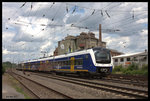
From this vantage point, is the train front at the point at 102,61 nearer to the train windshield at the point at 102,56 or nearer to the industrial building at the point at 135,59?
the train windshield at the point at 102,56

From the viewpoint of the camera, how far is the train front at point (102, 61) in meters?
18.2

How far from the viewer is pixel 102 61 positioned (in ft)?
60.8

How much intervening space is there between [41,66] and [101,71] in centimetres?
2289

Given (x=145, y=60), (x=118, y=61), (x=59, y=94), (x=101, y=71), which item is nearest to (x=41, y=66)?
(x=118, y=61)

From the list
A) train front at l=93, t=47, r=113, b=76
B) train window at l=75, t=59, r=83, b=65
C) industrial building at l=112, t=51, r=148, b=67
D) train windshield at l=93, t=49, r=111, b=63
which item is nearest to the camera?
train front at l=93, t=47, r=113, b=76

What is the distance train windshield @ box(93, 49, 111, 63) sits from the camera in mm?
18517

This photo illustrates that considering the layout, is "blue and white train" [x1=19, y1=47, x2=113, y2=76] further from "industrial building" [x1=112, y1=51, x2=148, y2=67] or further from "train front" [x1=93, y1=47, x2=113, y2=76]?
"industrial building" [x1=112, y1=51, x2=148, y2=67]

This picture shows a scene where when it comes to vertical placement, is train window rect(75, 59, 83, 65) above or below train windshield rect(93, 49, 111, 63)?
below

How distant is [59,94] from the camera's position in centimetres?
1123

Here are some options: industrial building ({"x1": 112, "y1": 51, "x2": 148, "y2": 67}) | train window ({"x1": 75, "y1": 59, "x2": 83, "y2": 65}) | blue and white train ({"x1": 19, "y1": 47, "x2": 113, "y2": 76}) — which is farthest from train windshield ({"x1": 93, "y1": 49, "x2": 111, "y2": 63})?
industrial building ({"x1": 112, "y1": 51, "x2": 148, "y2": 67})

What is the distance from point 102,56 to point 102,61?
552 millimetres

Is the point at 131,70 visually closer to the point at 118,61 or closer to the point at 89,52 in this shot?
the point at 118,61

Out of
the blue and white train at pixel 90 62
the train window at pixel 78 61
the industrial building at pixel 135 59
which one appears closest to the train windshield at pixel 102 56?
the blue and white train at pixel 90 62

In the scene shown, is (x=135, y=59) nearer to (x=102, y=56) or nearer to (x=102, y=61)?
(x=102, y=56)
